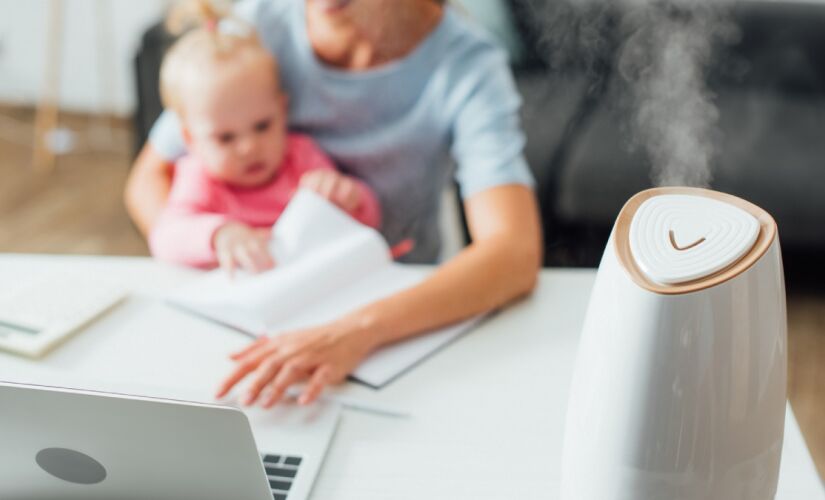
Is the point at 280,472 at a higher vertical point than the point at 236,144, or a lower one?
lower

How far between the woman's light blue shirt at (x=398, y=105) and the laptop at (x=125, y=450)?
0.64 metres

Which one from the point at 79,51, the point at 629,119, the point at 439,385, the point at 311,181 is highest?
the point at 79,51

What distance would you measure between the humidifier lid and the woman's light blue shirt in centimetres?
61

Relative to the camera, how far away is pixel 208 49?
1139 millimetres

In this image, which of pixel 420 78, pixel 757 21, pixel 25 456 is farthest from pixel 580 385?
pixel 757 21

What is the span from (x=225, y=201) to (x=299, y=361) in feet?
1.50

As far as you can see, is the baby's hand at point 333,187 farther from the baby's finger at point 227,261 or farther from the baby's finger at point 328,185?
the baby's finger at point 227,261

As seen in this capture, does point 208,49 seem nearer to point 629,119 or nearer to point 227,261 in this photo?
point 227,261

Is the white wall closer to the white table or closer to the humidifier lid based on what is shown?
the white table

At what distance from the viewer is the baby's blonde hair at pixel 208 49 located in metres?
1.13

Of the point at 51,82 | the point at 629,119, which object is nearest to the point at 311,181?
the point at 629,119

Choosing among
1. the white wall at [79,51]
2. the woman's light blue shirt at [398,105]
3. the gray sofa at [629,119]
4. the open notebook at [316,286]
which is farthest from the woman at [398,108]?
the white wall at [79,51]

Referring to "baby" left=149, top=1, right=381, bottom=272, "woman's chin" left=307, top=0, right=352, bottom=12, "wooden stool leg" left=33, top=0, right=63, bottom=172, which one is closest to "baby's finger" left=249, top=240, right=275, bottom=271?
"baby" left=149, top=1, right=381, bottom=272

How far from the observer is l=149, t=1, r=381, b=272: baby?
43.4 inches
